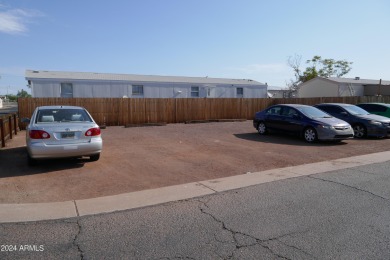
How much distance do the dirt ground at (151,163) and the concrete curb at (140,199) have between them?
375 mm

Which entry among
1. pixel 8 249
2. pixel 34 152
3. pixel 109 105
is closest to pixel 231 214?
pixel 8 249

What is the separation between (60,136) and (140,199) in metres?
3.27

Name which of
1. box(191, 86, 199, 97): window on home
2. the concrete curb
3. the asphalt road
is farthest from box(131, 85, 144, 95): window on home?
the asphalt road

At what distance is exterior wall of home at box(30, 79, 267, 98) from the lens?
24828mm

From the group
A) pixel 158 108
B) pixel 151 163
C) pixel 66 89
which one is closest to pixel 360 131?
pixel 151 163

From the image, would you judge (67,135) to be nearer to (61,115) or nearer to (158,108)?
(61,115)

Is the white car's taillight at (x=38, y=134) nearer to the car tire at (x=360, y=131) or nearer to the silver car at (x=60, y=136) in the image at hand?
the silver car at (x=60, y=136)

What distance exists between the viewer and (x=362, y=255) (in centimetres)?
354

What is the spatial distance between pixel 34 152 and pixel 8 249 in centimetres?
417

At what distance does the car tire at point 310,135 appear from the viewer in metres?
12.5

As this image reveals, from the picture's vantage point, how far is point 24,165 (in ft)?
26.7

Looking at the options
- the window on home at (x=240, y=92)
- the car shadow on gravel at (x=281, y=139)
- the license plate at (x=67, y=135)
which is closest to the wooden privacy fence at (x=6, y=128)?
the license plate at (x=67, y=135)

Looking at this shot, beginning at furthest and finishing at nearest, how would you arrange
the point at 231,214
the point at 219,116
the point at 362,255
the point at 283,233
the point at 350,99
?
1. the point at 350,99
2. the point at 219,116
3. the point at 231,214
4. the point at 283,233
5. the point at 362,255

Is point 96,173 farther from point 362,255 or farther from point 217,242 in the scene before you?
point 362,255
